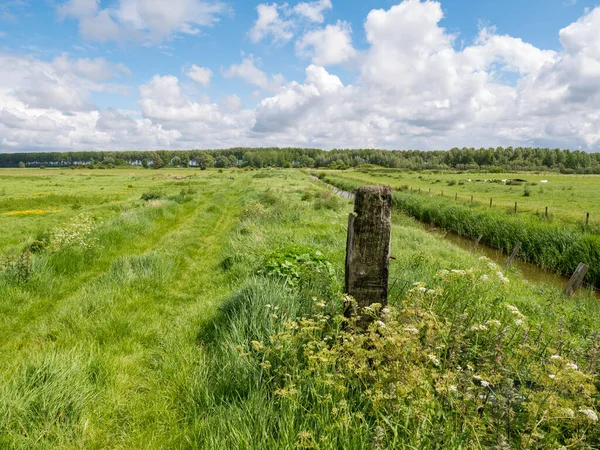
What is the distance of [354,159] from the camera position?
557 ft

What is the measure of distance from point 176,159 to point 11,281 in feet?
577

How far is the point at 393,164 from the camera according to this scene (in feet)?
489

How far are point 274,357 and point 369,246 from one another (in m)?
1.59

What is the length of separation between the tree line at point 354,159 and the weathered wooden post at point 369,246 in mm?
114602

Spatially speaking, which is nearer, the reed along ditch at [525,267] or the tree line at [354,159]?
the reed along ditch at [525,267]

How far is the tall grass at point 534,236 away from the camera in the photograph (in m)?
12.4

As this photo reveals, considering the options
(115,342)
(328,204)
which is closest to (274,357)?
(115,342)

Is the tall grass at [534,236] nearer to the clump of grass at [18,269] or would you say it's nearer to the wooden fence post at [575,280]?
the wooden fence post at [575,280]

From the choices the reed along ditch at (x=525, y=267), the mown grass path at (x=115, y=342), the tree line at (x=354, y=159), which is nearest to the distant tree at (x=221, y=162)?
the tree line at (x=354, y=159)

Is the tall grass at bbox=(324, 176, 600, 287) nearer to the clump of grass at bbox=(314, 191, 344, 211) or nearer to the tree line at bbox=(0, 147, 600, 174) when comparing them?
the clump of grass at bbox=(314, 191, 344, 211)

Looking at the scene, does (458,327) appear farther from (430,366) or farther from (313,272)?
(313,272)

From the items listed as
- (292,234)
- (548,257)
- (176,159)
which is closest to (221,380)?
(292,234)

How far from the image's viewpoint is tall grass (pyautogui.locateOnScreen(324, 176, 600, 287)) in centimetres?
1239

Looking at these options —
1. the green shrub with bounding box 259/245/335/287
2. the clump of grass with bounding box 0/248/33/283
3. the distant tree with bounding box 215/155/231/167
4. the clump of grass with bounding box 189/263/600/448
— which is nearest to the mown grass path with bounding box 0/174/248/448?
the clump of grass with bounding box 0/248/33/283
